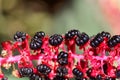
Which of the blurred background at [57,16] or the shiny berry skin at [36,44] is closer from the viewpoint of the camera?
the shiny berry skin at [36,44]

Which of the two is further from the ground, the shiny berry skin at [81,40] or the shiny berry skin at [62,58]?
the shiny berry skin at [81,40]

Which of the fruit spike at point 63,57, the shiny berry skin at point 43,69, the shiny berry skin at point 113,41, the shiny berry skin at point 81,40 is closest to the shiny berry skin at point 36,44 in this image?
the fruit spike at point 63,57

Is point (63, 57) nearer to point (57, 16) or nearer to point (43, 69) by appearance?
point (43, 69)

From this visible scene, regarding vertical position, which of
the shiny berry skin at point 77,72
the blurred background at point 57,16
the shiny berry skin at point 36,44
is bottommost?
the shiny berry skin at point 77,72

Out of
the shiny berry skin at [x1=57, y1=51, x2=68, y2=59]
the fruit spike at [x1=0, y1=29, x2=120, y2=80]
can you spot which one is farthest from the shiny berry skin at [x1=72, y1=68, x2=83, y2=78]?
the shiny berry skin at [x1=57, y1=51, x2=68, y2=59]

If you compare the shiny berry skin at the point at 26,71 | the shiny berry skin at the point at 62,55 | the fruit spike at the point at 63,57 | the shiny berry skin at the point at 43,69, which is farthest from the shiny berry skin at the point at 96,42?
the shiny berry skin at the point at 26,71

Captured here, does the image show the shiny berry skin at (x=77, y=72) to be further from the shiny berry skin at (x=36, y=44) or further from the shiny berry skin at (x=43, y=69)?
the shiny berry skin at (x=36, y=44)

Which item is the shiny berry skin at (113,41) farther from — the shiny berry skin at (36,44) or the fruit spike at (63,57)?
the shiny berry skin at (36,44)

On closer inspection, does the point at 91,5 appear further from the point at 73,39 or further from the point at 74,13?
the point at 73,39
